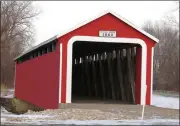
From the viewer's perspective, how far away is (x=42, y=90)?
82.4ft

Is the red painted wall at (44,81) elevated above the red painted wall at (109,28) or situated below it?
below

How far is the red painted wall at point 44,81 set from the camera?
21.1m

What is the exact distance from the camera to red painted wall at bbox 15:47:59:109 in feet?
69.1

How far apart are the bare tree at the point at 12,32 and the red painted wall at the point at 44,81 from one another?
3093 cm

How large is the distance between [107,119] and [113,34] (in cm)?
743

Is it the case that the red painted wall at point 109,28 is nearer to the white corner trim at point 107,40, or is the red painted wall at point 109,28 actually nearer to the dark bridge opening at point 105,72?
the white corner trim at point 107,40

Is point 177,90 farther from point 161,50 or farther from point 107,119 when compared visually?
point 107,119

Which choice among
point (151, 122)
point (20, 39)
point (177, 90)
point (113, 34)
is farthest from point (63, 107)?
point (20, 39)

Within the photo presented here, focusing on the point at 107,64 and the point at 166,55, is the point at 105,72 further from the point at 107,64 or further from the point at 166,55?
the point at 166,55

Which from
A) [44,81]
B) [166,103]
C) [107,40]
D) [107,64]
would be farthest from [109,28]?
[107,64]

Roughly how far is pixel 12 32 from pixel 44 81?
1642 inches

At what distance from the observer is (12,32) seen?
64.7m

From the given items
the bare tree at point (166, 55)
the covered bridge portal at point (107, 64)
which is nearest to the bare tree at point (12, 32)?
the bare tree at point (166, 55)

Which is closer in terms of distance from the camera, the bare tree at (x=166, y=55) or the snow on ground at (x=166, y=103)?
the snow on ground at (x=166, y=103)
